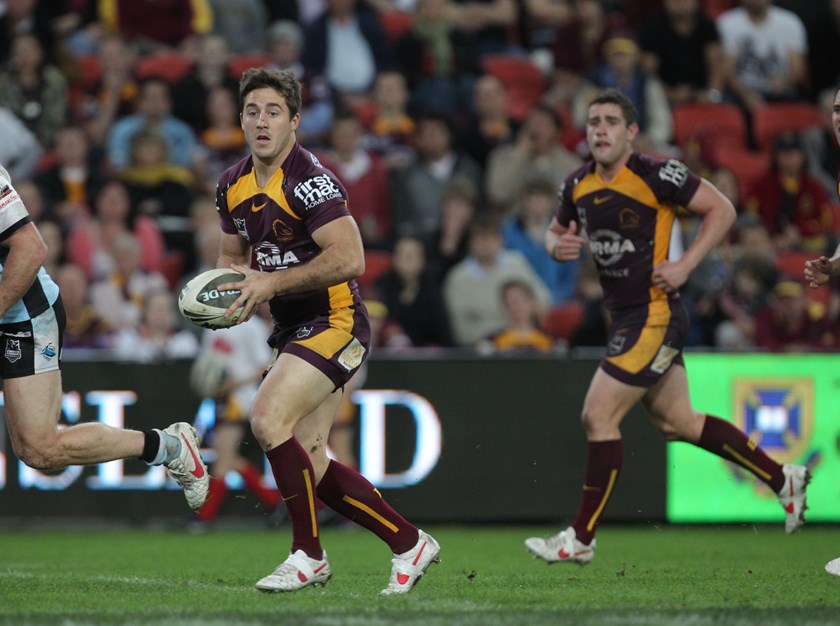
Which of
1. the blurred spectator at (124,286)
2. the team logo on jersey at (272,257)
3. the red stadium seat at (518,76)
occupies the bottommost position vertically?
the blurred spectator at (124,286)

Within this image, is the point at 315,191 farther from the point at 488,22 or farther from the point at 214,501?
the point at 488,22

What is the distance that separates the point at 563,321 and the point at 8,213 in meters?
7.25

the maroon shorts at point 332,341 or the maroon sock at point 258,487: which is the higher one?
the maroon shorts at point 332,341

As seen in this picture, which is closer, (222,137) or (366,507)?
(366,507)

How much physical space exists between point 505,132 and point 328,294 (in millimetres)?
8837

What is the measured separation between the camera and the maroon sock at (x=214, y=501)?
11.5m

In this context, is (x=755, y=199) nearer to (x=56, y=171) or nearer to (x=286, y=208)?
(x=56, y=171)

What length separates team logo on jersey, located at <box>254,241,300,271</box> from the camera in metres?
6.79

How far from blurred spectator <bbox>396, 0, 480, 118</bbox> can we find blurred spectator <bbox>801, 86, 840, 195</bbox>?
12.8 ft

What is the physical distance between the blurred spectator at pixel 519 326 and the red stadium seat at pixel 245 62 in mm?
4923

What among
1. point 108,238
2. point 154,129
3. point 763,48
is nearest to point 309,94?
point 154,129

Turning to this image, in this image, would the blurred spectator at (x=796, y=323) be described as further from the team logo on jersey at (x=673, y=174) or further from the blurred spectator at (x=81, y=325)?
the blurred spectator at (x=81, y=325)

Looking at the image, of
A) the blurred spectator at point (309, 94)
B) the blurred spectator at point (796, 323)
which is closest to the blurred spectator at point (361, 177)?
the blurred spectator at point (309, 94)

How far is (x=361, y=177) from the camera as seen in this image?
14.4 meters
